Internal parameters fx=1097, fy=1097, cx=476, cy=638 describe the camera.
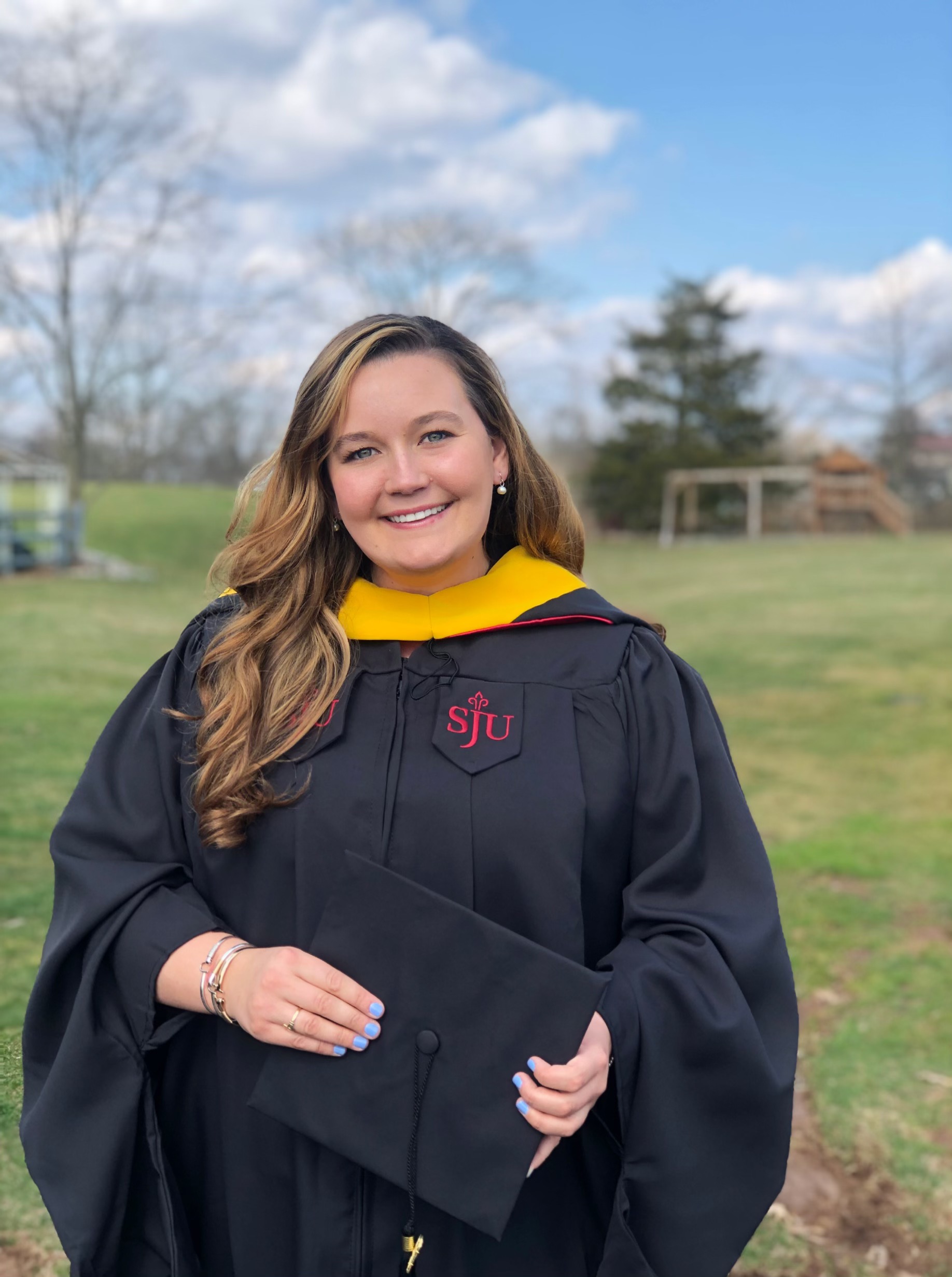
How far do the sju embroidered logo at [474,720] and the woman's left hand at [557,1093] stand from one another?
0.49 metres

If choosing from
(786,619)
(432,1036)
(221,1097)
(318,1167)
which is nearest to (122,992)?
(221,1097)

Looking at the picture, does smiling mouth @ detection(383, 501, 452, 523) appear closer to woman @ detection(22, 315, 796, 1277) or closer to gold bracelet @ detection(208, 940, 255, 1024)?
woman @ detection(22, 315, 796, 1277)

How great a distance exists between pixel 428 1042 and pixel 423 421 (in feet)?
3.35

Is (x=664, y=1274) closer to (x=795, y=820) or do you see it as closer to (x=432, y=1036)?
(x=432, y=1036)

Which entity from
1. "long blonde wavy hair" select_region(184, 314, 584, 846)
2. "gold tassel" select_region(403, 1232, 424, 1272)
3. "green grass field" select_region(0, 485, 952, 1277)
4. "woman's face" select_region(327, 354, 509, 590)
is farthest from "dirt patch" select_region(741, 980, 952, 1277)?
"woman's face" select_region(327, 354, 509, 590)

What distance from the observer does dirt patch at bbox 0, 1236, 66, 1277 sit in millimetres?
2605

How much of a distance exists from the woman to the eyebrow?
0.4 inches

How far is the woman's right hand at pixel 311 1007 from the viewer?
1613 millimetres

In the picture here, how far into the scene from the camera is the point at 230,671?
1.96 metres

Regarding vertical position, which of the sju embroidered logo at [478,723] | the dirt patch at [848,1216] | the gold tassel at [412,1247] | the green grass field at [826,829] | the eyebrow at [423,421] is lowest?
the dirt patch at [848,1216]

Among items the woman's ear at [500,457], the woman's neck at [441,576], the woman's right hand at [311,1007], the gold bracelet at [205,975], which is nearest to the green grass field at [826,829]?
the gold bracelet at [205,975]

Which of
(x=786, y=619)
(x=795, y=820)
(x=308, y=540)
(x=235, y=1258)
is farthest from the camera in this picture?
(x=786, y=619)

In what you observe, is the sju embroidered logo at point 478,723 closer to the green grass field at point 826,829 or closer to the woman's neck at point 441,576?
the woman's neck at point 441,576

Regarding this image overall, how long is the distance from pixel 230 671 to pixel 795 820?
5.66 metres
